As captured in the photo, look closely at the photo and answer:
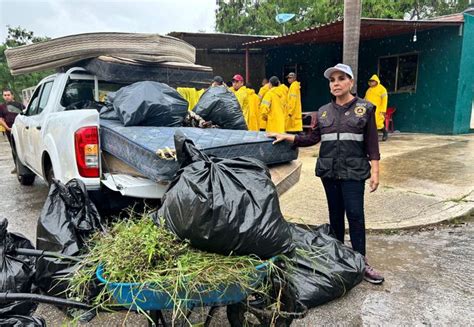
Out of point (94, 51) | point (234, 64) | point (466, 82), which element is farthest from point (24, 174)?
point (234, 64)

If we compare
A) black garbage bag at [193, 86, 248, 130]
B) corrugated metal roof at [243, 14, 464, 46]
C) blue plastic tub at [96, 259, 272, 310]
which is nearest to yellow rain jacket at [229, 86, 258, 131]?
corrugated metal roof at [243, 14, 464, 46]

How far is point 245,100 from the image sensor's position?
885 centimetres

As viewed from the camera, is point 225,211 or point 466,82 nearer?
point 225,211

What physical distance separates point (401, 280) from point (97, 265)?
96.0 inches

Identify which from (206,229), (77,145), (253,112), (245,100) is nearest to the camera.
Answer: (206,229)

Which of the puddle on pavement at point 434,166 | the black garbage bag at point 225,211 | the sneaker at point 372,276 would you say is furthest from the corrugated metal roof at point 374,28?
the black garbage bag at point 225,211

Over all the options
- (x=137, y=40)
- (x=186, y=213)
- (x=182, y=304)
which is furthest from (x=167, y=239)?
(x=137, y=40)

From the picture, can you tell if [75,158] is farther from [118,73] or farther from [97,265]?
[97,265]

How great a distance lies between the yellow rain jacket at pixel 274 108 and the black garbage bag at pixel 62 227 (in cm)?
612

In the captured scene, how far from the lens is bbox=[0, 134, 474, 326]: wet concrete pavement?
253 cm

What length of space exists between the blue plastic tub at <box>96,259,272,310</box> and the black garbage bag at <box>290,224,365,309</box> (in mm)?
967

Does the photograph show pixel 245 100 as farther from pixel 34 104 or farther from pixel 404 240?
pixel 404 240

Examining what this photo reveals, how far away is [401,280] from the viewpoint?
9.84 feet

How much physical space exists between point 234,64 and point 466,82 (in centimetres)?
930
